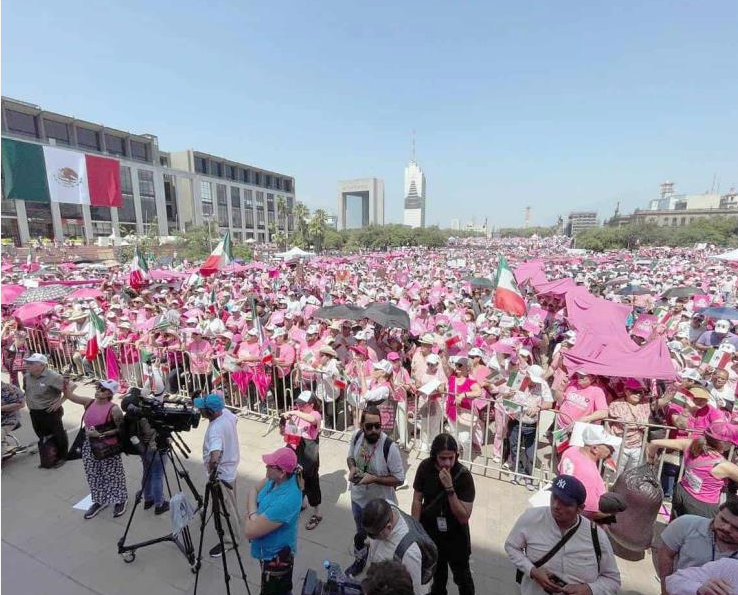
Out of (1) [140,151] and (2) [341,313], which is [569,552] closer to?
(2) [341,313]

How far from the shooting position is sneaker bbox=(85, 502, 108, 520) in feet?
13.2

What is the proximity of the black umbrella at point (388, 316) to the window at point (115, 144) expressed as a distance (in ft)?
233

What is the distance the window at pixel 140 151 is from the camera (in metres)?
64.4

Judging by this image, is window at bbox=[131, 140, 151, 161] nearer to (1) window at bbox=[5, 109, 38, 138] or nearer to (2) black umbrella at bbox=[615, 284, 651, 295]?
(1) window at bbox=[5, 109, 38, 138]

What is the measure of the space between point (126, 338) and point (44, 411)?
2836 millimetres

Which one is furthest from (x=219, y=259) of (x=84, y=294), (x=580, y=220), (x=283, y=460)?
(x=580, y=220)

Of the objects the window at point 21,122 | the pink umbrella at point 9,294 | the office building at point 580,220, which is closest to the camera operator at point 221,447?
the pink umbrella at point 9,294

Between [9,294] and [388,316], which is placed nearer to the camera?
[388,316]

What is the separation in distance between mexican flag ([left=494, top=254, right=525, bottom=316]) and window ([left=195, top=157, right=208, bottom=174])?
8354 cm

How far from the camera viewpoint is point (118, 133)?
60.8m

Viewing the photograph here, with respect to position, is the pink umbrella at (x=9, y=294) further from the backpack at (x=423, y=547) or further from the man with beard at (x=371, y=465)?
the backpack at (x=423, y=547)

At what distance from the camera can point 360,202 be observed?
7421 inches

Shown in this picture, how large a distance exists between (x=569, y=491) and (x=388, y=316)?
4.99 metres

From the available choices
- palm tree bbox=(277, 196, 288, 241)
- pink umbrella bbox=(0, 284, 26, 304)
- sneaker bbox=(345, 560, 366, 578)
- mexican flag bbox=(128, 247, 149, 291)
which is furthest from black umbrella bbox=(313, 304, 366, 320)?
palm tree bbox=(277, 196, 288, 241)
